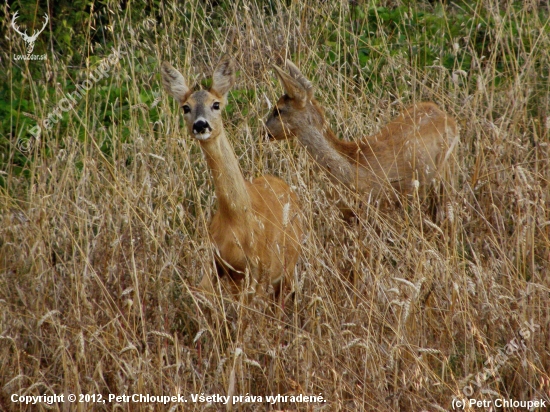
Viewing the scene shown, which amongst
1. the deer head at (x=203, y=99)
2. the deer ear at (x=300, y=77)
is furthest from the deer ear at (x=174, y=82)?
the deer ear at (x=300, y=77)

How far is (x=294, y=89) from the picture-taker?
5.71m

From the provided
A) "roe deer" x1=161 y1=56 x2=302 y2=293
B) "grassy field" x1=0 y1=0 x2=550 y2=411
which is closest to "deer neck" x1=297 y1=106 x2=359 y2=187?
"grassy field" x1=0 y1=0 x2=550 y2=411

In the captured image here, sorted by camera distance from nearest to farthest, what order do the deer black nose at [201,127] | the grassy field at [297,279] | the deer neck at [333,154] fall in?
1. the grassy field at [297,279]
2. the deer black nose at [201,127]
3. the deer neck at [333,154]

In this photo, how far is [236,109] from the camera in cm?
610

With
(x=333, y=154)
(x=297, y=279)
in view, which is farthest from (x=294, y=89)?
(x=297, y=279)

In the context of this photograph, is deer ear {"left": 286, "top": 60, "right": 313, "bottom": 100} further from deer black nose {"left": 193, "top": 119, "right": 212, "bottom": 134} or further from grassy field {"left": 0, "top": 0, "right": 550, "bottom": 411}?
deer black nose {"left": 193, "top": 119, "right": 212, "bottom": 134}

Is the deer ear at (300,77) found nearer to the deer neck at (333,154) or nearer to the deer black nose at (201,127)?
the deer neck at (333,154)

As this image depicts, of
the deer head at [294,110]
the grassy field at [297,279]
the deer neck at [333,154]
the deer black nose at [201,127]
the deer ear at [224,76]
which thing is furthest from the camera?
the deer head at [294,110]

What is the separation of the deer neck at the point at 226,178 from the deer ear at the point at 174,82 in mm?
546

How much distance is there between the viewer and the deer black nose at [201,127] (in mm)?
4492

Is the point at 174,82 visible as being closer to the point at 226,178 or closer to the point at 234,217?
the point at 226,178

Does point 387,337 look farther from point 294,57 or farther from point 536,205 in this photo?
point 294,57

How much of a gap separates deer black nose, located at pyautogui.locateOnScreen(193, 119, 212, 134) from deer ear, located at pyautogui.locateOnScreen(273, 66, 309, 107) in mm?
1235

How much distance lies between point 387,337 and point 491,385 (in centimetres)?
53
